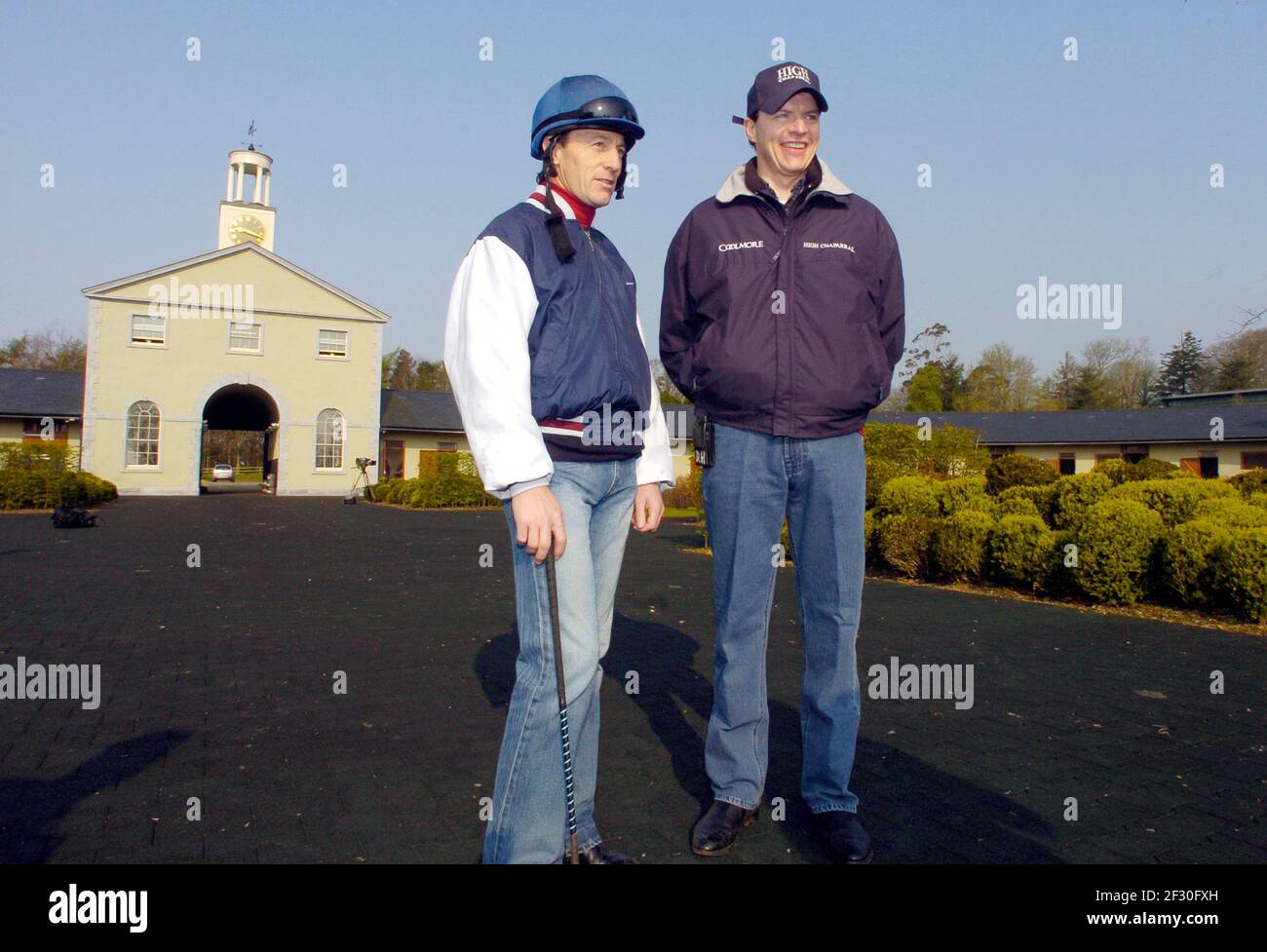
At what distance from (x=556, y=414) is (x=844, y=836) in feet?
5.34

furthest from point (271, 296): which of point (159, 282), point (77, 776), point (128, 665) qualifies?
point (77, 776)

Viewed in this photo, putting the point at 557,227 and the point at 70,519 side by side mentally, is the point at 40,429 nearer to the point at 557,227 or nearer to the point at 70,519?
the point at 70,519

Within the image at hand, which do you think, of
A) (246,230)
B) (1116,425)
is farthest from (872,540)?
(246,230)

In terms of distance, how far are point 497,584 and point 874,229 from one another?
726 centimetres

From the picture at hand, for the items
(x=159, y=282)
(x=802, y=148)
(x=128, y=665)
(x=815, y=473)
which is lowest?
(x=128, y=665)

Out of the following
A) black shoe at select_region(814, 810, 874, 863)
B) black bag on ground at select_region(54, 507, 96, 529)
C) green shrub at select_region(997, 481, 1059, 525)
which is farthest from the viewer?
black bag on ground at select_region(54, 507, 96, 529)

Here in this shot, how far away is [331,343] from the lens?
116 ft

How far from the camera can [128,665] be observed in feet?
17.2

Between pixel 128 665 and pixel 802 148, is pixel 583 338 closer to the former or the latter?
pixel 802 148

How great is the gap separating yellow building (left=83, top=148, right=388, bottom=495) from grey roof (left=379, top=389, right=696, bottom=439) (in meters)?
2.87

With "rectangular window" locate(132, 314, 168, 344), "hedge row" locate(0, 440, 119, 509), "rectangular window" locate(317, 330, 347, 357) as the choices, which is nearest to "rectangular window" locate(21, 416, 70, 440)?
"rectangular window" locate(132, 314, 168, 344)

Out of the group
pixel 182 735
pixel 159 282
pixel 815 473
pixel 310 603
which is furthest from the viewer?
pixel 159 282

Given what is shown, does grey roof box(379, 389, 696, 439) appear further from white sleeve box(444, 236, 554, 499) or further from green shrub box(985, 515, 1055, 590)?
white sleeve box(444, 236, 554, 499)

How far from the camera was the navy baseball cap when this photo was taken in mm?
2869
